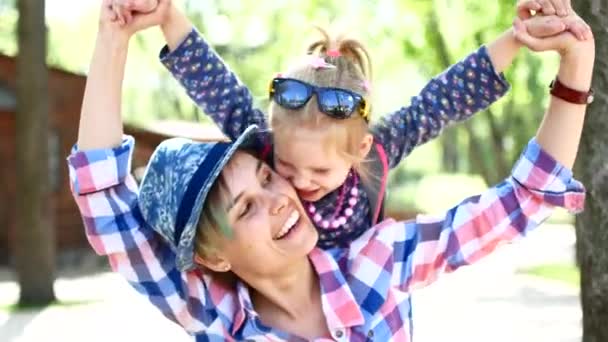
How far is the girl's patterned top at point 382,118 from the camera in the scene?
2.75 m

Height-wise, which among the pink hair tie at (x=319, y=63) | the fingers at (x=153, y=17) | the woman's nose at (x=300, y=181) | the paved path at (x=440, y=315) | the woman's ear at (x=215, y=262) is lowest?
the paved path at (x=440, y=315)

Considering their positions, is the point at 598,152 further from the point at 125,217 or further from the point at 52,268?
the point at 52,268

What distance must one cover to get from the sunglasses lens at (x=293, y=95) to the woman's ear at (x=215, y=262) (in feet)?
1.21

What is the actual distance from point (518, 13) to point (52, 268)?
1462cm

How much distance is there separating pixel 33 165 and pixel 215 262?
13.7m

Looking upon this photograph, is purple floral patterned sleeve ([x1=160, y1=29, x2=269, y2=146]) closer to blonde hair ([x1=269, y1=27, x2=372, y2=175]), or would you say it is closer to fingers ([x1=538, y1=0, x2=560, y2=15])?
blonde hair ([x1=269, y1=27, x2=372, y2=175])

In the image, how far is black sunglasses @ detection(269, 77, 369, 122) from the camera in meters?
2.60

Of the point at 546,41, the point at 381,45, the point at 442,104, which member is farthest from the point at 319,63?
the point at 381,45

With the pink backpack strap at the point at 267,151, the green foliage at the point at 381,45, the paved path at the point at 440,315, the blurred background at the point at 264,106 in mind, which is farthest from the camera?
the green foliage at the point at 381,45

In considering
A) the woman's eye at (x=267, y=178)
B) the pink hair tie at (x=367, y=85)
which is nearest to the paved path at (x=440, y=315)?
the pink hair tie at (x=367, y=85)

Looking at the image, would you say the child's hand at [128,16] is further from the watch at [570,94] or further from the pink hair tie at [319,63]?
the watch at [570,94]

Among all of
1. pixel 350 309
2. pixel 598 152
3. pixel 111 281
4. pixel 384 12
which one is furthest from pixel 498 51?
pixel 384 12

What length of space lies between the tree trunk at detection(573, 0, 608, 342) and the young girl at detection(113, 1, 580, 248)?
3.08m

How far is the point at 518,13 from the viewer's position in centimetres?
254
